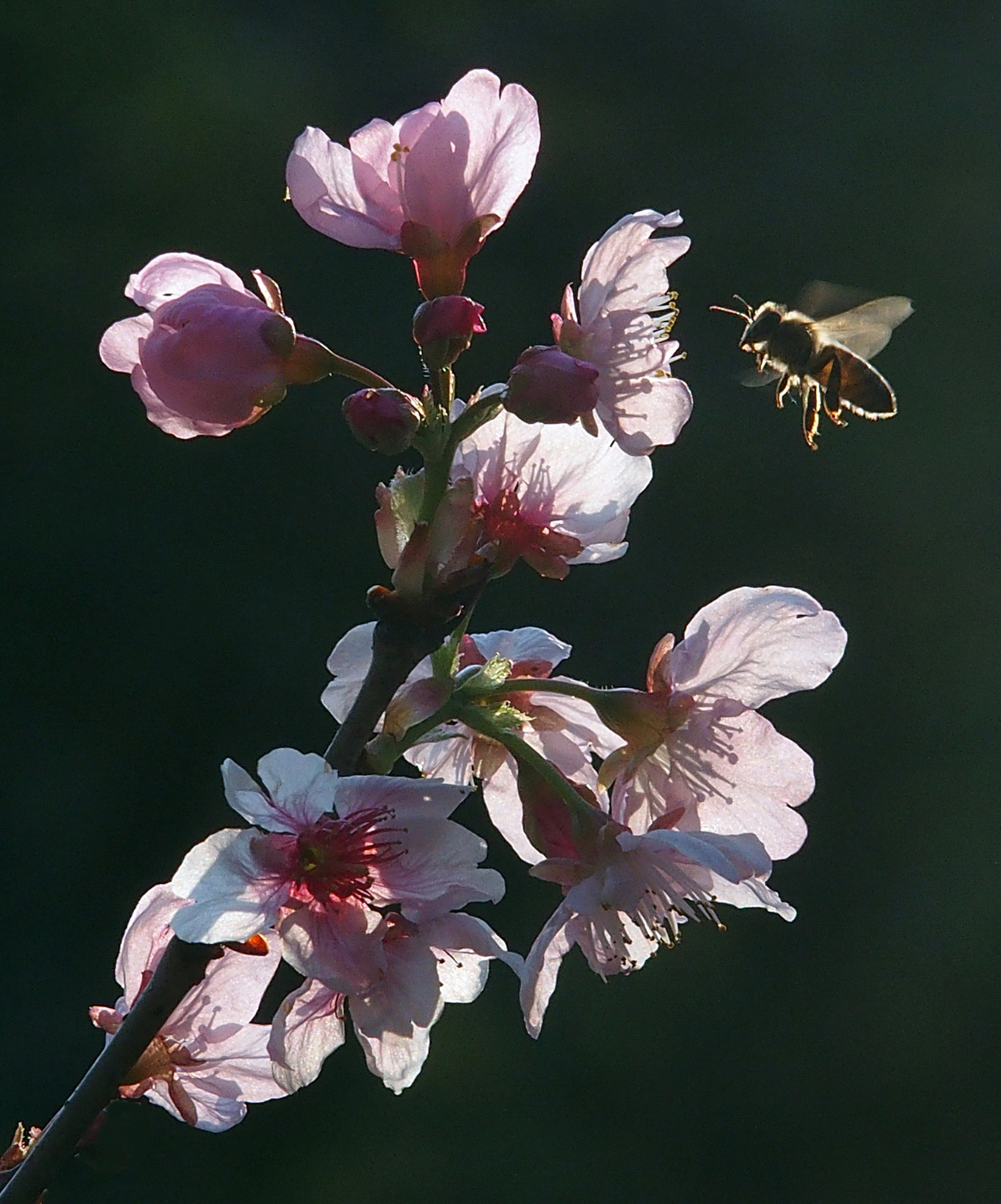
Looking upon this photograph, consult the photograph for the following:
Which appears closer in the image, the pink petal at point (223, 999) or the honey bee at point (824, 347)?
the pink petal at point (223, 999)

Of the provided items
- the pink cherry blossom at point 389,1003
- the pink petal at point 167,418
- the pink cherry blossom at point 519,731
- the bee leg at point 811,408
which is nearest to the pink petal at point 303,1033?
the pink cherry blossom at point 389,1003

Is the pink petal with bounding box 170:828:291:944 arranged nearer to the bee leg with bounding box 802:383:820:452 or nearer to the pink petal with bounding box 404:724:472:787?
the pink petal with bounding box 404:724:472:787

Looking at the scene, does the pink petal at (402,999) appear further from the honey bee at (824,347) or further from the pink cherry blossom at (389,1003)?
the honey bee at (824,347)

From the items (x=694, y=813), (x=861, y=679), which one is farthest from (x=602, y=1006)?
(x=694, y=813)

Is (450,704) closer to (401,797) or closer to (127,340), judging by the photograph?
(401,797)

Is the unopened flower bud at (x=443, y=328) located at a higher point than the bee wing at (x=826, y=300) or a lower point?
higher

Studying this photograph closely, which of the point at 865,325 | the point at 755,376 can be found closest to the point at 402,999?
the point at 755,376

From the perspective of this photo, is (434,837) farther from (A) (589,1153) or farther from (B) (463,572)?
(A) (589,1153)
